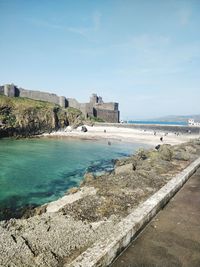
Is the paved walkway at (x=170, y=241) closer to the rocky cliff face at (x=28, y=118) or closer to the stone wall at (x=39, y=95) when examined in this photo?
the rocky cliff face at (x=28, y=118)

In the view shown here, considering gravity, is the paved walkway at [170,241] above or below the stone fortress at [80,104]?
below

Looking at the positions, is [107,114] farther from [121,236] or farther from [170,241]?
[121,236]

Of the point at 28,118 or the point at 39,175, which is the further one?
the point at 28,118

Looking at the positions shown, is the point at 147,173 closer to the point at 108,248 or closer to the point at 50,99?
the point at 108,248

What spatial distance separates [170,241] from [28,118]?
64699 millimetres

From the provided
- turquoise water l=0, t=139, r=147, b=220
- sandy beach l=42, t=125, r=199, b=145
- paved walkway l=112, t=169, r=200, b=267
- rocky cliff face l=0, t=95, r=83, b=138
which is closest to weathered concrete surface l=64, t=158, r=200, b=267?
paved walkway l=112, t=169, r=200, b=267

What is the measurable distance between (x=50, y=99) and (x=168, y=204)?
8791 centimetres

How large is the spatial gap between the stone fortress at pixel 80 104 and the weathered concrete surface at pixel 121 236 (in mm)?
81659

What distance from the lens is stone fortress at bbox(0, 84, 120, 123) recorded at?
8174 cm

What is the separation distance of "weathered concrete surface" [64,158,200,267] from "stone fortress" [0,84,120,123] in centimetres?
8166

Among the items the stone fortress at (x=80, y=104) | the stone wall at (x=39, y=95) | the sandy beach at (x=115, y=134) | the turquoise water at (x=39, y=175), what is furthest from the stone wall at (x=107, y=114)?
the turquoise water at (x=39, y=175)

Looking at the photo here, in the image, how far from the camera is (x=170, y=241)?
6504 millimetres

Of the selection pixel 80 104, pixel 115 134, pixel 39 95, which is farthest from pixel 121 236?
pixel 39 95

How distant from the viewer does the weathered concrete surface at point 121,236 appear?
5078 mm
